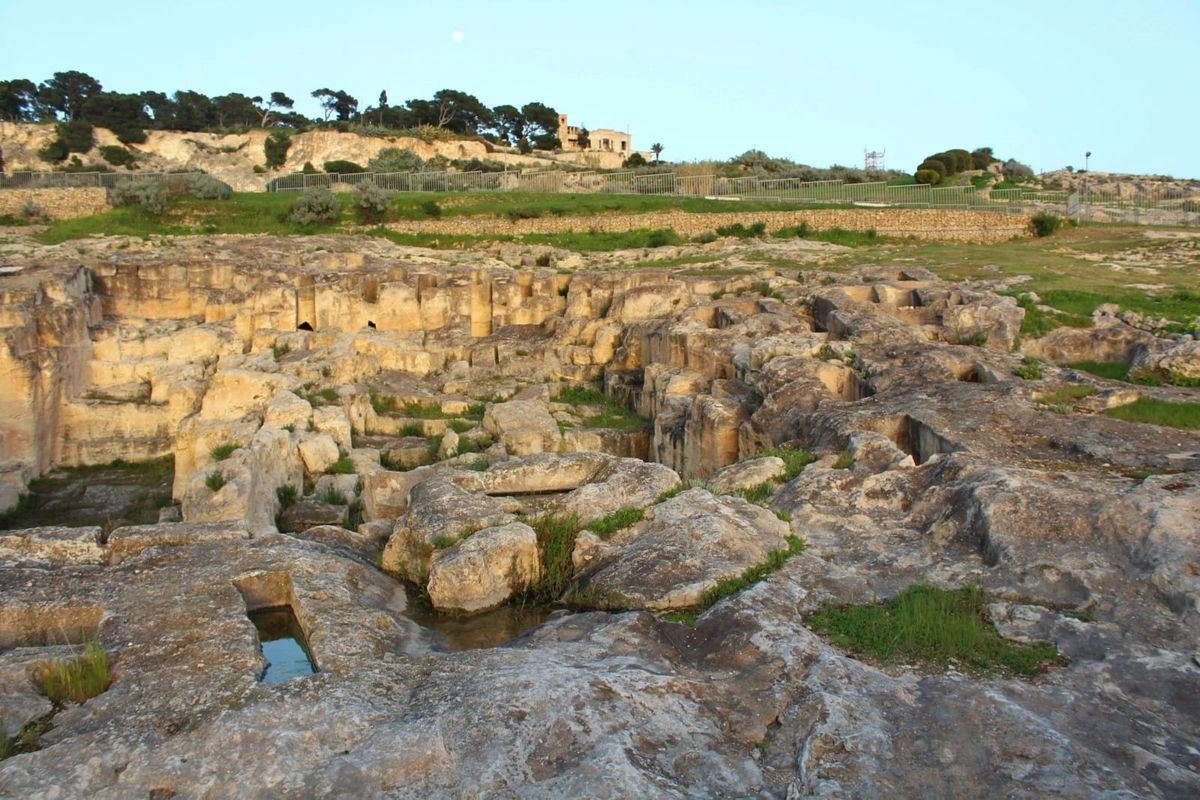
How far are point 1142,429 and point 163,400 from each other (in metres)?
18.2

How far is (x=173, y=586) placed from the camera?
6520mm

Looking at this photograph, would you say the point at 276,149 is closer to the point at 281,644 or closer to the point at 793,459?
the point at 793,459

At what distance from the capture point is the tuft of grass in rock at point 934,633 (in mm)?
5426

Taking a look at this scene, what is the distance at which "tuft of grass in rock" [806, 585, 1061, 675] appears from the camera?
5426 mm

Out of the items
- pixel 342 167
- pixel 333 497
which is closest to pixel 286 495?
pixel 333 497

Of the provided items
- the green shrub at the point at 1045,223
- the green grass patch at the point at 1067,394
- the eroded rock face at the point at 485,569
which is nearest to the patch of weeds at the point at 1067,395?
the green grass patch at the point at 1067,394

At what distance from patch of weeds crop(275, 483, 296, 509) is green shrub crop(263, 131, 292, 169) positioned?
53.3 meters

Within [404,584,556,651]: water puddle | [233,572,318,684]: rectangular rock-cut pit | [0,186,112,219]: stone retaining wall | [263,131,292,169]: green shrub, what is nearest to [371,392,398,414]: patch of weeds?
[404,584,556,651]: water puddle

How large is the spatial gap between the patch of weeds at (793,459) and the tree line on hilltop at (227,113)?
61804 millimetres

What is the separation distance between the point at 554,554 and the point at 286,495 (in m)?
7.76

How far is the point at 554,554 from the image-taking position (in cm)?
775

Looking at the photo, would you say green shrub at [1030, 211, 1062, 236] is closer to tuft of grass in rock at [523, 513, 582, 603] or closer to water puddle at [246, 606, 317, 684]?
tuft of grass in rock at [523, 513, 582, 603]

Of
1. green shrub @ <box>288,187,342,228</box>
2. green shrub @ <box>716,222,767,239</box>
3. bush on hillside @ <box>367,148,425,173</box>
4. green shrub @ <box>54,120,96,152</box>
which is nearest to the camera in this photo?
green shrub @ <box>716,222,767,239</box>

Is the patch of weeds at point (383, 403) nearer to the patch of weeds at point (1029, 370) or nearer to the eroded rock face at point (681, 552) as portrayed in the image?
the patch of weeds at point (1029, 370)
